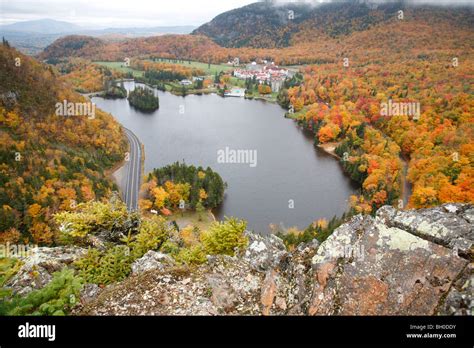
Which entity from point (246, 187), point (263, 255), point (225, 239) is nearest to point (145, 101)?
point (246, 187)

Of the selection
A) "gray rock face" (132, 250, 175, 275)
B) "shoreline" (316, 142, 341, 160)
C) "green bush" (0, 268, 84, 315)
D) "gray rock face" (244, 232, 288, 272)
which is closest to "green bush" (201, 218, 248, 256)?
"gray rock face" (244, 232, 288, 272)

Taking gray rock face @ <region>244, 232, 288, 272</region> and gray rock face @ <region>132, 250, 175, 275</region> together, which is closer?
gray rock face @ <region>244, 232, 288, 272</region>

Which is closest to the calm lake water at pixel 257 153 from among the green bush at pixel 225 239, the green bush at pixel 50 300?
the green bush at pixel 225 239

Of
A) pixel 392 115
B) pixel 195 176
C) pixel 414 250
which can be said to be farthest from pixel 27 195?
pixel 392 115

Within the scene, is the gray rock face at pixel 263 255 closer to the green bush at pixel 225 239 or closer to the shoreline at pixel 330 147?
the green bush at pixel 225 239

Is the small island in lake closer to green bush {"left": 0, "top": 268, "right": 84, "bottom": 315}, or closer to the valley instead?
the valley
